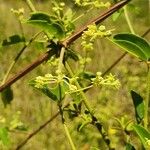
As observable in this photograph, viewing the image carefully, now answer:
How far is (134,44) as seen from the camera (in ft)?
2.73

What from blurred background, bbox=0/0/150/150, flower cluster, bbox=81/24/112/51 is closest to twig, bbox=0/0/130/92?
flower cluster, bbox=81/24/112/51

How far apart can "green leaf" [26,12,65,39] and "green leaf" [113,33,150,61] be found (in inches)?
4.4

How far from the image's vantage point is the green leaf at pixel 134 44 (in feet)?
2.73

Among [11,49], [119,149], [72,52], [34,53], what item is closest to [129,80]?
[119,149]

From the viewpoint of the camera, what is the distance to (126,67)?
4.45m

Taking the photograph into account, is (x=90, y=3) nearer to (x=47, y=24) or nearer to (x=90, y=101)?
(x=47, y=24)

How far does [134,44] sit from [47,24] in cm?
16

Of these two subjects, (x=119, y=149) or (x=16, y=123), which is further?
(x=119, y=149)

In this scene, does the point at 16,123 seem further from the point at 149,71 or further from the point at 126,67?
the point at 126,67

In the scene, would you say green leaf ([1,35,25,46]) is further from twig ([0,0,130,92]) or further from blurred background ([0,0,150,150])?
blurred background ([0,0,150,150])

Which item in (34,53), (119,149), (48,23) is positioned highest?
(34,53)

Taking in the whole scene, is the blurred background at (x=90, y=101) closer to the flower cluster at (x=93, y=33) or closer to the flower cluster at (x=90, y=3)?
the flower cluster at (x=90, y=3)

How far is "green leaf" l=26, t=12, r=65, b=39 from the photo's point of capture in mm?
871

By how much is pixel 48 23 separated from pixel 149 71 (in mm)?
192
